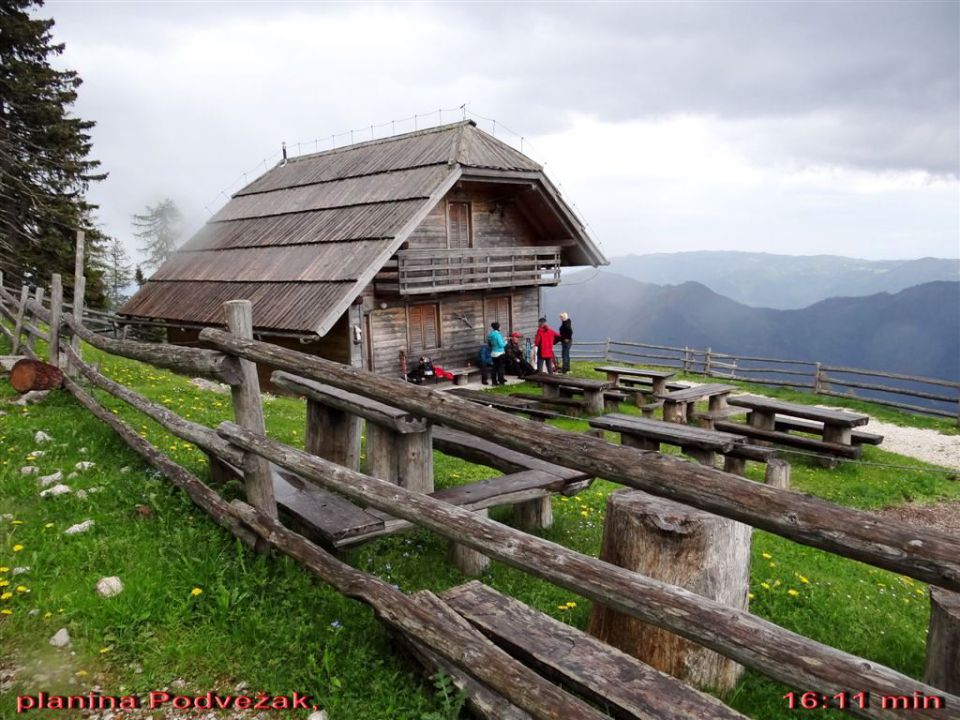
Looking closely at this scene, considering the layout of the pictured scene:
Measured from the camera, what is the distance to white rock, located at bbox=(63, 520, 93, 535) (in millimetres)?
4844

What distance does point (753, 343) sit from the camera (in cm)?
11531

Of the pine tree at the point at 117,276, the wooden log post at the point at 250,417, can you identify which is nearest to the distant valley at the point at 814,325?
the pine tree at the point at 117,276

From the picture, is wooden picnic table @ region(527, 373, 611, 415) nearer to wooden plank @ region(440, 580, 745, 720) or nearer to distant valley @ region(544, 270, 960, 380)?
wooden plank @ region(440, 580, 745, 720)

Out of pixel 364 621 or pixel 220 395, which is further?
pixel 220 395

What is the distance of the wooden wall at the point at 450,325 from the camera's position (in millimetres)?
18672

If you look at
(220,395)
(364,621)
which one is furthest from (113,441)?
(220,395)

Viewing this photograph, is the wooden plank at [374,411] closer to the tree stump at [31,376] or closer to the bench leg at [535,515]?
the bench leg at [535,515]

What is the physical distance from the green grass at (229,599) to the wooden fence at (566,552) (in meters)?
0.28

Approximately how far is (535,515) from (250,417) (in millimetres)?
2941

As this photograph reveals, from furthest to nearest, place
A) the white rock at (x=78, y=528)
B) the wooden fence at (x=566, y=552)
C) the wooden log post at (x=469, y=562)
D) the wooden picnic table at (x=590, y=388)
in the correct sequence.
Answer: the wooden picnic table at (x=590, y=388)
the wooden log post at (x=469, y=562)
the white rock at (x=78, y=528)
the wooden fence at (x=566, y=552)

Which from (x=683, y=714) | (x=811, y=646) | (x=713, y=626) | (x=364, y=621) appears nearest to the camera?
(x=811, y=646)

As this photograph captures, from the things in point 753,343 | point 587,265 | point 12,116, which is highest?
point 12,116

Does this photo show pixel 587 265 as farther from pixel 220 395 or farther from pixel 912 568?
pixel 912 568

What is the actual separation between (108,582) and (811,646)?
3.94 metres
